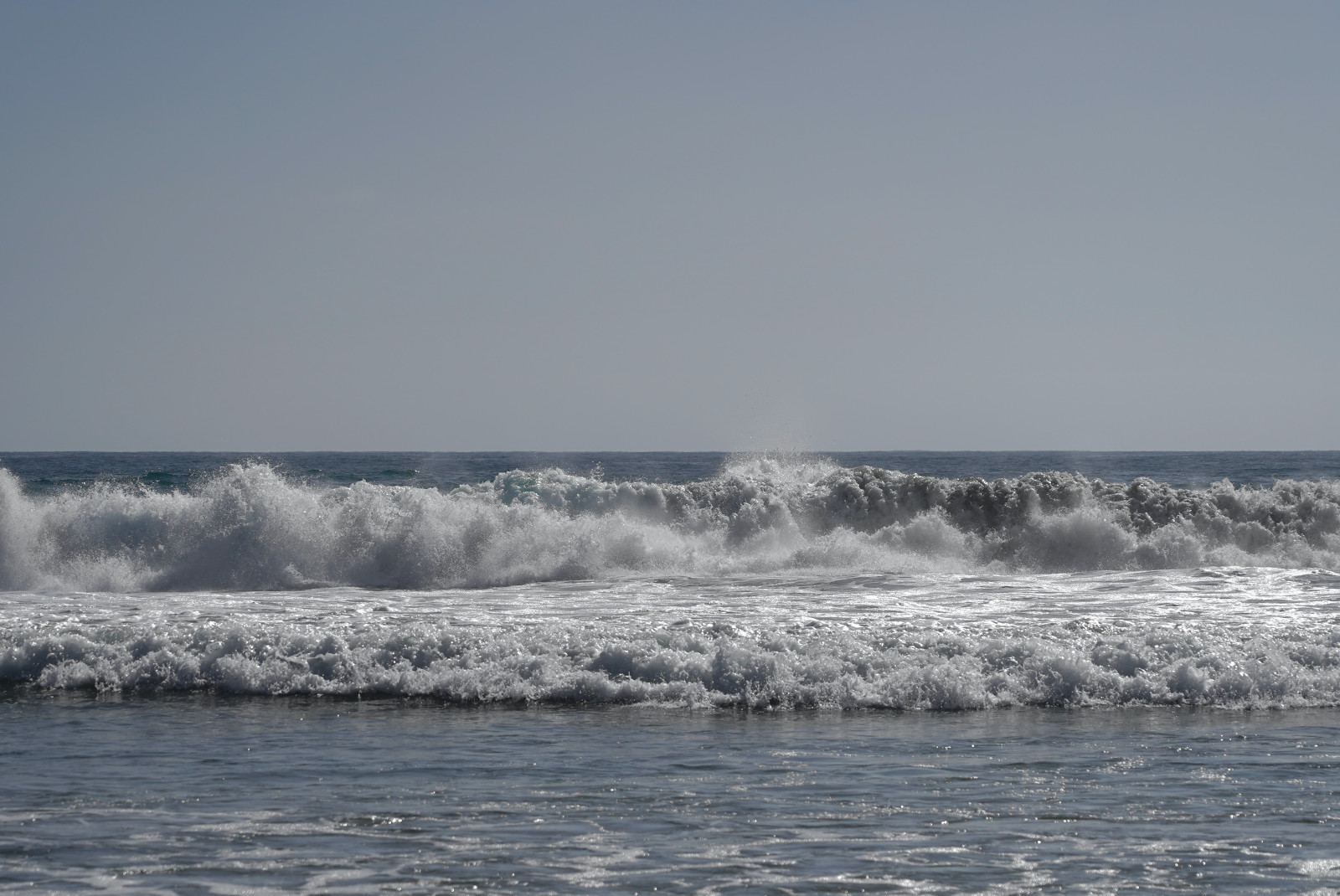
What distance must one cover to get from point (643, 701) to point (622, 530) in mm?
8286

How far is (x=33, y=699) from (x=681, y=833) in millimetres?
6296

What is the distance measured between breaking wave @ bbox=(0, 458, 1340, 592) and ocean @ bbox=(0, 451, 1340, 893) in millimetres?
68

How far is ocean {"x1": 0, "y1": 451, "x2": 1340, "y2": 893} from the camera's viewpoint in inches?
215

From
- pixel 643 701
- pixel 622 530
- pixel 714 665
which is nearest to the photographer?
pixel 643 701

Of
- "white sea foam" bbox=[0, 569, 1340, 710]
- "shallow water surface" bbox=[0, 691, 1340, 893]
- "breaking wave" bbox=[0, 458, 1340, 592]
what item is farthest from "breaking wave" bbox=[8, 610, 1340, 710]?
"breaking wave" bbox=[0, 458, 1340, 592]

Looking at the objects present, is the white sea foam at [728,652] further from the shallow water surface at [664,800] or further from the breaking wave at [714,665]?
the shallow water surface at [664,800]

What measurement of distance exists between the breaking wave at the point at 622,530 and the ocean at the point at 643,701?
68 millimetres

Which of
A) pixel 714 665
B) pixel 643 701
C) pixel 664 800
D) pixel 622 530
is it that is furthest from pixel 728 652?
pixel 622 530

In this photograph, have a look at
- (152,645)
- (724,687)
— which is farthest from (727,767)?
(152,645)

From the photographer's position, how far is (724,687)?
934cm

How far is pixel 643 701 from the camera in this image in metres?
9.22

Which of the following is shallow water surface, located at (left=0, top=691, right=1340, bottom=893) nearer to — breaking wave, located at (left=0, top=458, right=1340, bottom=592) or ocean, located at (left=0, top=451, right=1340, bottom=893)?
ocean, located at (left=0, top=451, right=1340, bottom=893)

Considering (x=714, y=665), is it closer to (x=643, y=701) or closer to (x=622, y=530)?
(x=643, y=701)

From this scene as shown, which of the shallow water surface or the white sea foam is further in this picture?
the white sea foam
